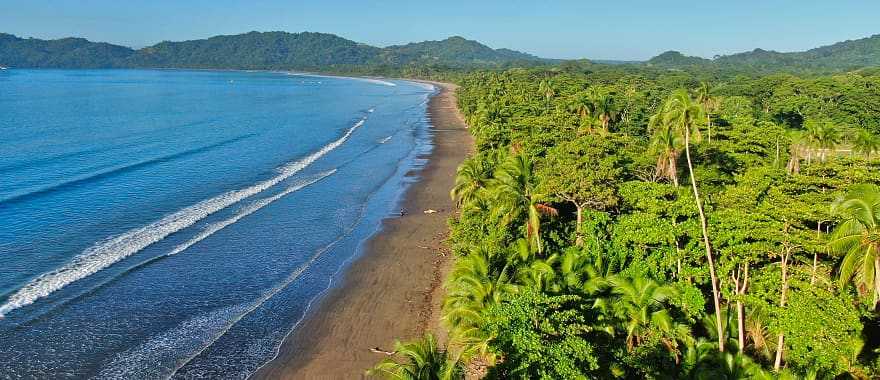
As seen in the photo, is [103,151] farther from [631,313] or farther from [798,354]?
[798,354]

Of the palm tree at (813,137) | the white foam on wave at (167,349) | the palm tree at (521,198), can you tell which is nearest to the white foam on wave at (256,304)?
the white foam on wave at (167,349)

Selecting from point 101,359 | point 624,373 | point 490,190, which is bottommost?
point 101,359

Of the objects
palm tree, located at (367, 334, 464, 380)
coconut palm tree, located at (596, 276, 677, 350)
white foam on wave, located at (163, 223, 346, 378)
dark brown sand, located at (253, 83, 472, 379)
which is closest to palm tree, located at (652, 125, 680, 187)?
coconut palm tree, located at (596, 276, 677, 350)

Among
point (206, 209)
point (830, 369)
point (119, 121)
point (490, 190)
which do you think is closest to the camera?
point (830, 369)

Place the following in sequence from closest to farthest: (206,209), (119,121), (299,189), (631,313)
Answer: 1. (631,313)
2. (206,209)
3. (299,189)
4. (119,121)

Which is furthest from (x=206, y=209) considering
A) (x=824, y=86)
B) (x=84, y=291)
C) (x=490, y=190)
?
(x=824, y=86)

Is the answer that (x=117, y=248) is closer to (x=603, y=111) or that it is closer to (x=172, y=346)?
(x=172, y=346)
